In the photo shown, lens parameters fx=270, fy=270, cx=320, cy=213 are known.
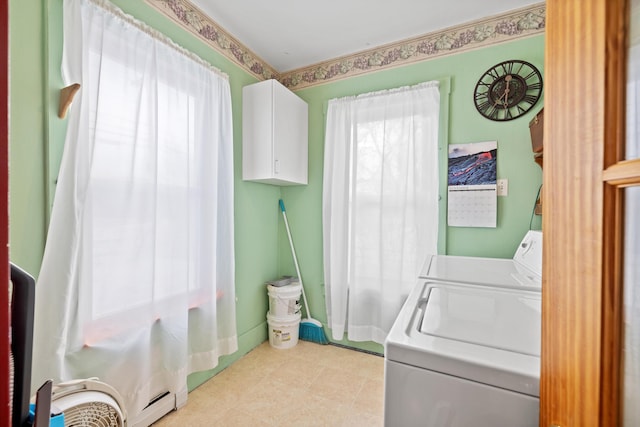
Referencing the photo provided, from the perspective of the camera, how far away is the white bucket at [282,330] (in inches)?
96.1

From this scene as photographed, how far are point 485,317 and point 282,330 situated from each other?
6.33 feet

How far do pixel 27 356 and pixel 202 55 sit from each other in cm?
208

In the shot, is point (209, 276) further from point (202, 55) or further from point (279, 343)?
point (202, 55)

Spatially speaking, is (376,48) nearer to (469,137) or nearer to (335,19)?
(335,19)

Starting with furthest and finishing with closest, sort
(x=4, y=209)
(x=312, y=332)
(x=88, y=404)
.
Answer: (x=312, y=332) < (x=88, y=404) < (x=4, y=209)

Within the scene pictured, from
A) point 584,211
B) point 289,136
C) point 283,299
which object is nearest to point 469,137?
point 289,136

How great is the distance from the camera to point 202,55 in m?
1.92

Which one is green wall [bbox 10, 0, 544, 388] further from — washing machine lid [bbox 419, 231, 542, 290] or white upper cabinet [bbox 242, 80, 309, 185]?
washing machine lid [bbox 419, 231, 542, 290]

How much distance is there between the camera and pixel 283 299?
244cm

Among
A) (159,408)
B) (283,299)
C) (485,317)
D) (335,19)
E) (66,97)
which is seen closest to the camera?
(485,317)

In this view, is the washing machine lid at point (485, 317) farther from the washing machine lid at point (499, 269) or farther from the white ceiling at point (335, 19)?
the white ceiling at point (335, 19)

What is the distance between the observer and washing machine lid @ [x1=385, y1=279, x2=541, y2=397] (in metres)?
0.63

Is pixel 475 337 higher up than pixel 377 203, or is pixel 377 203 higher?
pixel 377 203

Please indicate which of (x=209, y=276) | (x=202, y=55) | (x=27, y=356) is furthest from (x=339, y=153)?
(x=27, y=356)
